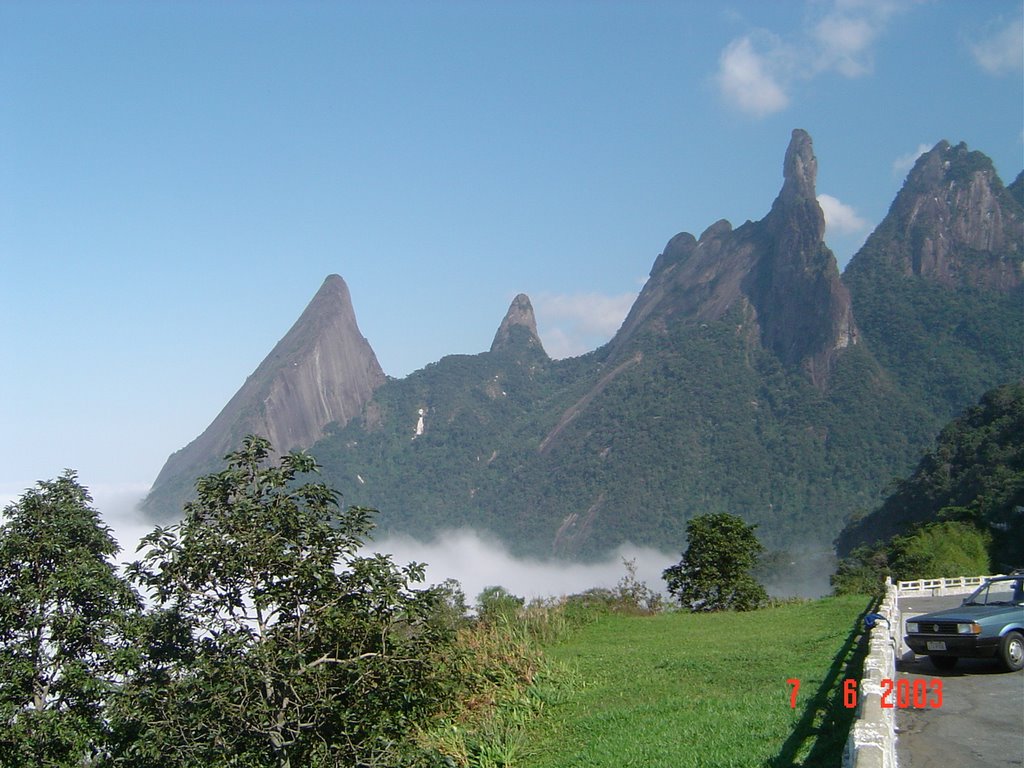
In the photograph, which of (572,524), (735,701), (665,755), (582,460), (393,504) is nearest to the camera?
(665,755)

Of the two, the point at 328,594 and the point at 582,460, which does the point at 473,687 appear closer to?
the point at 328,594

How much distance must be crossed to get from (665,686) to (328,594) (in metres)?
4.42

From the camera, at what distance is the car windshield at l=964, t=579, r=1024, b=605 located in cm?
1026

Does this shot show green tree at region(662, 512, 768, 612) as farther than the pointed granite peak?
No

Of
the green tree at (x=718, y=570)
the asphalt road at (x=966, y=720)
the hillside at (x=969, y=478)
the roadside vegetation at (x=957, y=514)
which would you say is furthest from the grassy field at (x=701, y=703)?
the hillside at (x=969, y=478)

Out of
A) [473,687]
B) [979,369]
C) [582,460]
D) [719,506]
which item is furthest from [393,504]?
[473,687]

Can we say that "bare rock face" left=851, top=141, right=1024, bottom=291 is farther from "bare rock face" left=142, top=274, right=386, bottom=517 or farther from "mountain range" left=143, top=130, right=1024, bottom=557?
"bare rock face" left=142, top=274, right=386, bottom=517

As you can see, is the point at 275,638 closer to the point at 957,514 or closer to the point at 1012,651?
the point at 1012,651

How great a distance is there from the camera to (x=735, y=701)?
9.00 metres

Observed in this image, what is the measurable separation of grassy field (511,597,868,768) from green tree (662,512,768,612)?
1181 cm

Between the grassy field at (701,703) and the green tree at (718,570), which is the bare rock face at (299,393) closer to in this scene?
the green tree at (718,570)

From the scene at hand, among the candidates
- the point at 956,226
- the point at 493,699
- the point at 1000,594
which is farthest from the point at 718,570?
the point at 956,226

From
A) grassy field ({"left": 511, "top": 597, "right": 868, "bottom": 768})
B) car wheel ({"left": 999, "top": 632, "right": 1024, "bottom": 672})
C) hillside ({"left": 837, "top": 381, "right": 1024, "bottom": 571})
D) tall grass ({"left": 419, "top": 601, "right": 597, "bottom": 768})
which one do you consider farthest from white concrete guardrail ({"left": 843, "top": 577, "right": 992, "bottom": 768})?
hillside ({"left": 837, "top": 381, "right": 1024, "bottom": 571})

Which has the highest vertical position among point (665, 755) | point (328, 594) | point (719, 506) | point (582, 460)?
point (582, 460)
